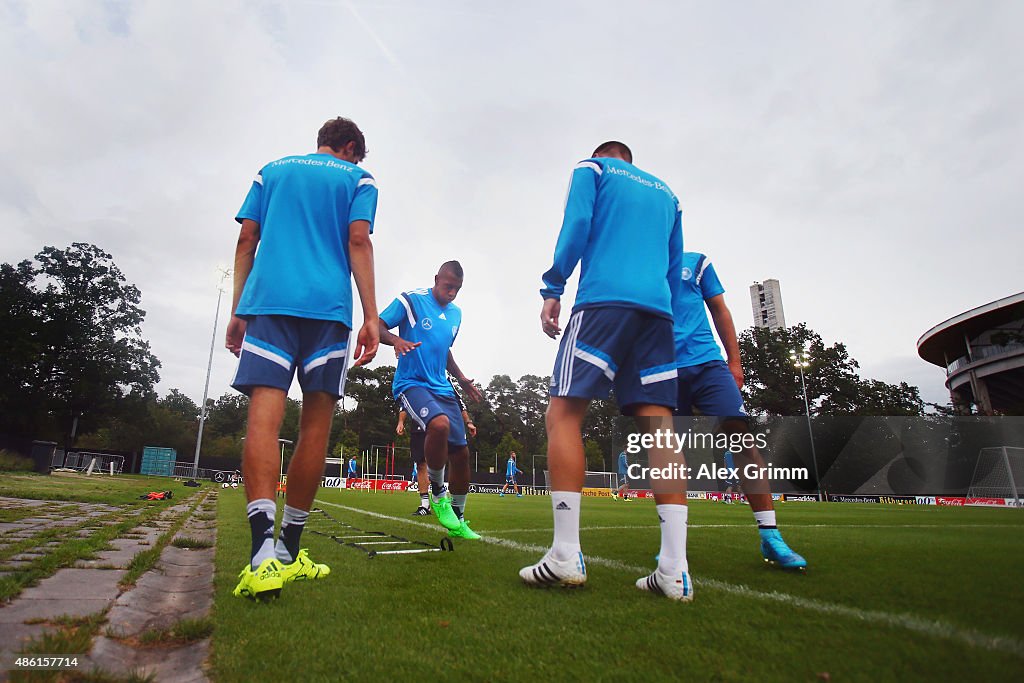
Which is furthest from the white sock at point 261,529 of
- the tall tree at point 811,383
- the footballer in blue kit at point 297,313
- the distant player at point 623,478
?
the tall tree at point 811,383

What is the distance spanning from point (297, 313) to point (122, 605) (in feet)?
4.37

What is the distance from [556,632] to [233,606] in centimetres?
123

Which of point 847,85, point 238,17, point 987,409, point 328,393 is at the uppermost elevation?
point 238,17

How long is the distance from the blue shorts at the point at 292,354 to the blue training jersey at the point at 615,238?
1.15 m

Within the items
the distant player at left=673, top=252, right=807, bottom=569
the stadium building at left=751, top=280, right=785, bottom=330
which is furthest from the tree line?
the stadium building at left=751, top=280, right=785, bottom=330

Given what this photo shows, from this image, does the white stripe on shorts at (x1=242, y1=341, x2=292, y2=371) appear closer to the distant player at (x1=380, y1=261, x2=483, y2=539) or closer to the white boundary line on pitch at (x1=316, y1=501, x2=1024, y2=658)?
the white boundary line on pitch at (x1=316, y1=501, x2=1024, y2=658)

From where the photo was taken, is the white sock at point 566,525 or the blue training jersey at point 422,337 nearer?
the white sock at point 566,525

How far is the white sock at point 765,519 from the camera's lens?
2.94m

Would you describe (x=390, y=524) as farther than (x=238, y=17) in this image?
No

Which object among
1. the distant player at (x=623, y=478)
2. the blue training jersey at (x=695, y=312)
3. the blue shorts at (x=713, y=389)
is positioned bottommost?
the distant player at (x=623, y=478)

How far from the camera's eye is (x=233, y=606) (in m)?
1.93

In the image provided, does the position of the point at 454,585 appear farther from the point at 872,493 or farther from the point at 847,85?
the point at 872,493

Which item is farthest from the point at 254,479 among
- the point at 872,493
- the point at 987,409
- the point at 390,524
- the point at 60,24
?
the point at 987,409

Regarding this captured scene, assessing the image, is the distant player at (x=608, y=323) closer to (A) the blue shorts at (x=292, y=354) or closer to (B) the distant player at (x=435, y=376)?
(A) the blue shorts at (x=292, y=354)
